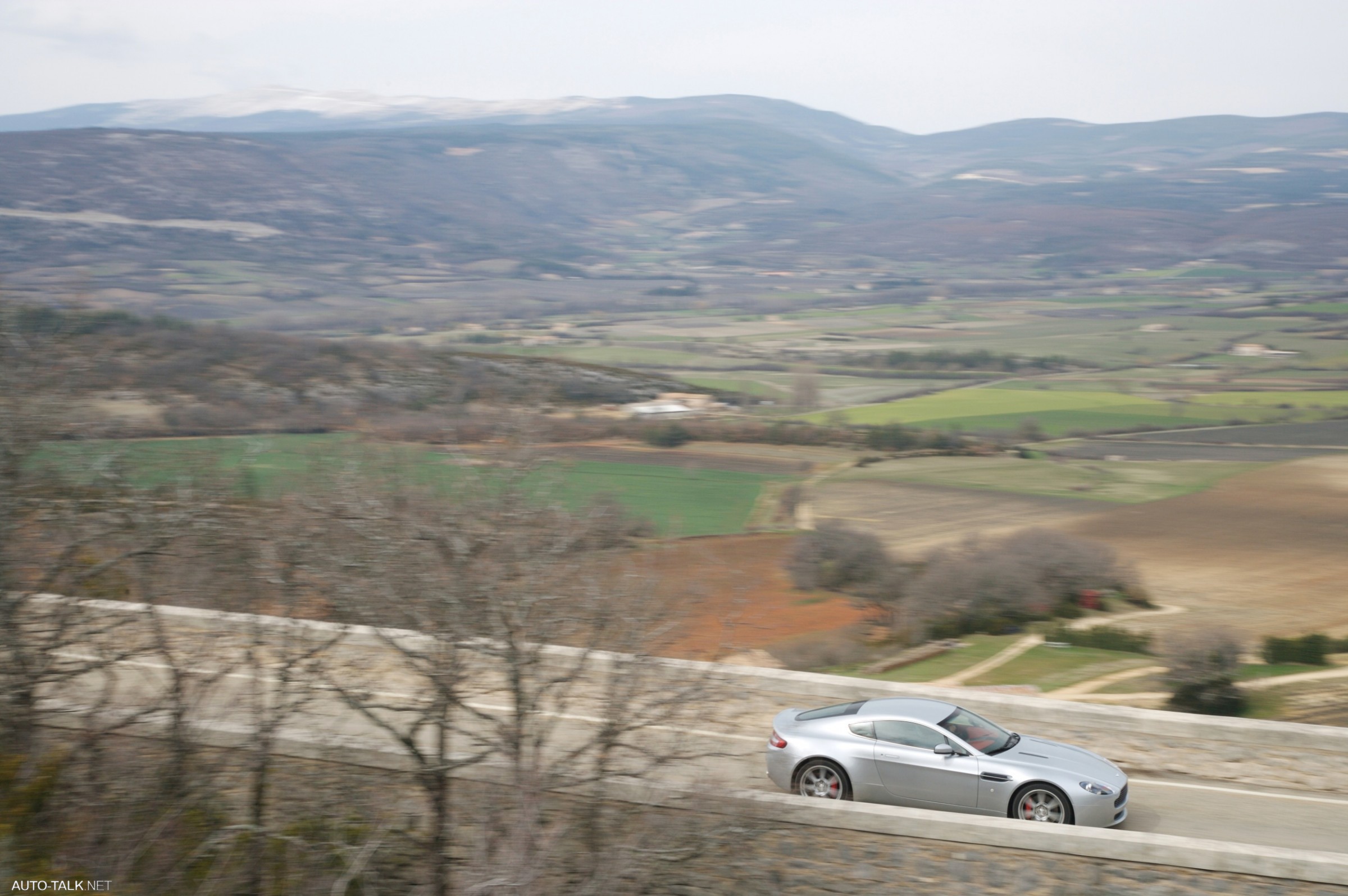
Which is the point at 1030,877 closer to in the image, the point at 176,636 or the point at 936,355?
the point at 176,636

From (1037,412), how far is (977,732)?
44501mm

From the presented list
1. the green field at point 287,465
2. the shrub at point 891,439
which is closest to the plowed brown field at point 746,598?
the green field at point 287,465

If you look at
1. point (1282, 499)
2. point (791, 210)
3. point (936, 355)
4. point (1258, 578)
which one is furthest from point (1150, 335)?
point (791, 210)

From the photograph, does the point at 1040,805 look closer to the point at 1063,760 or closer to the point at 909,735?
the point at 1063,760

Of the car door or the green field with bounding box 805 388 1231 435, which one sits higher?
the green field with bounding box 805 388 1231 435

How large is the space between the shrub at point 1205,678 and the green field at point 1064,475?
1786 cm

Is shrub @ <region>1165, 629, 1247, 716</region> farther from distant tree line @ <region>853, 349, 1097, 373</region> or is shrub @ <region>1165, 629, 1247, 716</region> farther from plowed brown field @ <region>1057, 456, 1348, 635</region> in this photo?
distant tree line @ <region>853, 349, 1097, 373</region>

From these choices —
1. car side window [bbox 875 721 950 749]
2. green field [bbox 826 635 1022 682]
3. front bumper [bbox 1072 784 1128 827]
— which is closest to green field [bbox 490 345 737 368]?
green field [bbox 826 635 1022 682]

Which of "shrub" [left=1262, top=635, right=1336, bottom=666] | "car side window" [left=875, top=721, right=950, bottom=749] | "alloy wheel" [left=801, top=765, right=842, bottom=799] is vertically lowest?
"shrub" [left=1262, top=635, right=1336, bottom=666]

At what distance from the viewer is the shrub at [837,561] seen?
22.0m

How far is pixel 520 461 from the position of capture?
9.46 metres

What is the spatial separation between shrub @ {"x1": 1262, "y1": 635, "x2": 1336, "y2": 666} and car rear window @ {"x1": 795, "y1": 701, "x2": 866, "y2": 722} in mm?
10541

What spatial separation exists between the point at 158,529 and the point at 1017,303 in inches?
4346

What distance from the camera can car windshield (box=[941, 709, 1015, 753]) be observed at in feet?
31.7
